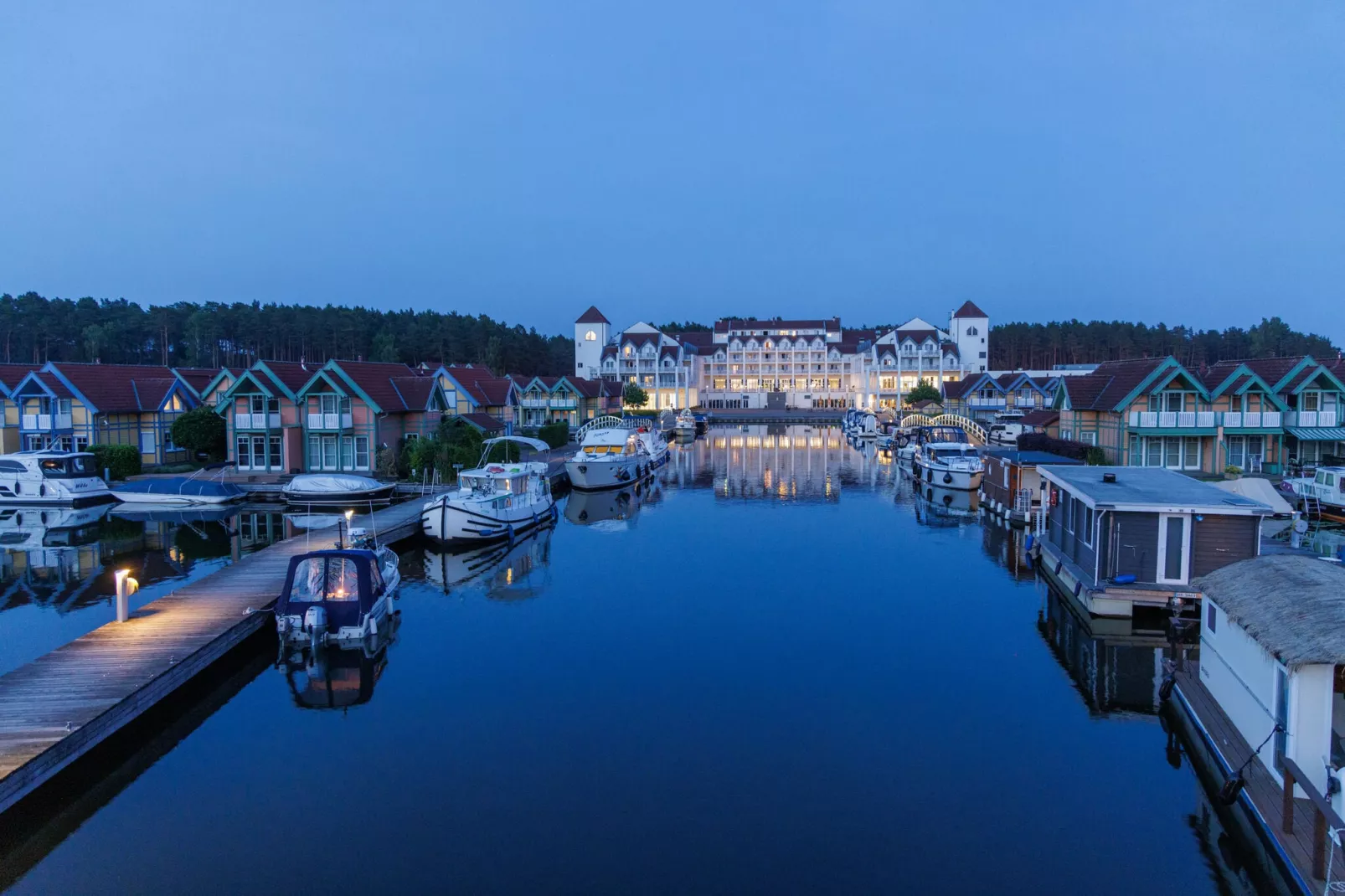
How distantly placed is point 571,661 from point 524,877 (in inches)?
324

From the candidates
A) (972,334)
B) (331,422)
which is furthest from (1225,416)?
(972,334)

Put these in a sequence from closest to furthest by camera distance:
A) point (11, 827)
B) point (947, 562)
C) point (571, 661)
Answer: point (11, 827)
point (571, 661)
point (947, 562)

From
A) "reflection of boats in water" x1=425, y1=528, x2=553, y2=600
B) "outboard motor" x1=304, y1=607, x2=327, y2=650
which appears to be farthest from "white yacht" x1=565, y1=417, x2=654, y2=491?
"outboard motor" x1=304, y1=607, x2=327, y2=650

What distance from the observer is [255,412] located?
45.0 metres

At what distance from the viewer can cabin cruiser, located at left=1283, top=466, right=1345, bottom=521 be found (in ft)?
104

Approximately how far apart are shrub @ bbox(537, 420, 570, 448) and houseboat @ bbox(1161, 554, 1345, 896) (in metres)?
49.5

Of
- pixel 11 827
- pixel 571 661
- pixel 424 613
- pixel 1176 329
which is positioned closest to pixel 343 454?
pixel 424 613

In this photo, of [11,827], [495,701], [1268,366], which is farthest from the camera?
[1268,366]

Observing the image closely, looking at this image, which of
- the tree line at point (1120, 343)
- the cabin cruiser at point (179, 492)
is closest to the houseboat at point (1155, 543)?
the cabin cruiser at point (179, 492)

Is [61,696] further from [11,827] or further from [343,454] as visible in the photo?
[343,454]

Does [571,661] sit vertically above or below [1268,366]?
below

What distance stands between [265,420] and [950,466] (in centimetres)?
3446

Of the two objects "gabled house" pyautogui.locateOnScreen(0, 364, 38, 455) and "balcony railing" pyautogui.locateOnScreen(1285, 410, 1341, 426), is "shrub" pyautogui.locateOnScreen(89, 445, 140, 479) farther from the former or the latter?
"balcony railing" pyautogui.locateOnScreen(1285, 410, 1341, 426)

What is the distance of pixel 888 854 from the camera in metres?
11.2
